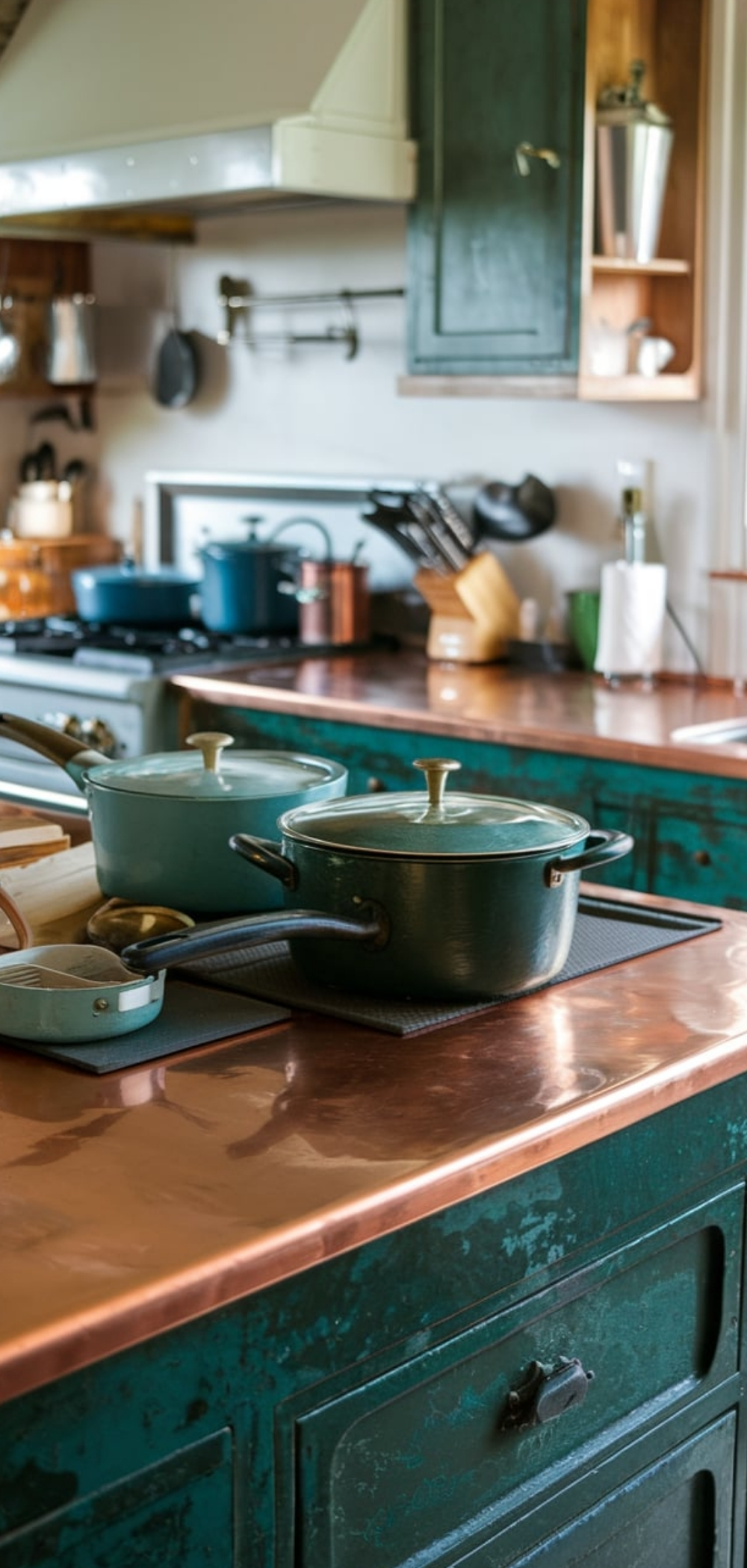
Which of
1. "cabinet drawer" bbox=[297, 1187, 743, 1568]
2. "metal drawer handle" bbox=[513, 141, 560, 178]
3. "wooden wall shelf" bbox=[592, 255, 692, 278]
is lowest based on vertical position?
"cabinet drawer" bbox=[297, 1187, 743, 1568]

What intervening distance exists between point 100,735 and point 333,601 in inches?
27.7

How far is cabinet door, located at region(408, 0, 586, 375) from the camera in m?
3.56

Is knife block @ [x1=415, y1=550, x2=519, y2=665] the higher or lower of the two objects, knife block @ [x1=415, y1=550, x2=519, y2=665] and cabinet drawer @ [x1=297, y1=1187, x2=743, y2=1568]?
the higher

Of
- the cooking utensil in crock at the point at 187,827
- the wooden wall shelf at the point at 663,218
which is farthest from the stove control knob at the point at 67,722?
the cooking utensil in crock at the point at 187,827

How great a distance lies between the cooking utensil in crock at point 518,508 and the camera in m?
4.12

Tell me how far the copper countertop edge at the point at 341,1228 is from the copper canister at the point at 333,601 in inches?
113

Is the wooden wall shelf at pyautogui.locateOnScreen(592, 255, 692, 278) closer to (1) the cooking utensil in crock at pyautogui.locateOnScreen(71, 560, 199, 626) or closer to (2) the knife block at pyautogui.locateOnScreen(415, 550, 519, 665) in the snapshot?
(2) the knife block at pyautogui.locateOnScreen(415, 550, 519, 665)

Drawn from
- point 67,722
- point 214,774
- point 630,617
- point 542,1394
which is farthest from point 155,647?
point 542,1394

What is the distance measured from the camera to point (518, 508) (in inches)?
163

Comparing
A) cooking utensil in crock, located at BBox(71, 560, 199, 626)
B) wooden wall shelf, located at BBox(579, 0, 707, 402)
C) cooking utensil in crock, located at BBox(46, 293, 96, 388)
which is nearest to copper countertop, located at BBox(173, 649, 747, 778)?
cooking utensil in crock, located at BBox(71, 560, 199, 626)

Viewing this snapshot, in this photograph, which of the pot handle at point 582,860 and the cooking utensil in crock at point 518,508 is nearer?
the pot handle at point 582,860

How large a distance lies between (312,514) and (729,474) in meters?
1.22

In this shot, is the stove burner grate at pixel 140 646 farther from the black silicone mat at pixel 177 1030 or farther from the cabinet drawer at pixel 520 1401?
the cabinet drawer at pixel 520 1401

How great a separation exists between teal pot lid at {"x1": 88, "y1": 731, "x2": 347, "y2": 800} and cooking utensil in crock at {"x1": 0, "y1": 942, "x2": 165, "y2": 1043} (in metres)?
0.31
